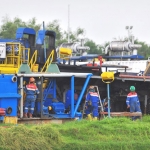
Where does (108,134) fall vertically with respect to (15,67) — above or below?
below

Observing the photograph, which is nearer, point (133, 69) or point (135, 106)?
point (135, 106)

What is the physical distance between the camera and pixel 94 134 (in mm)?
13141

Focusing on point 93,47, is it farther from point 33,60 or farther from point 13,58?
point 13,58

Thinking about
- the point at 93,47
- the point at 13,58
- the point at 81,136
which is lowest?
the point at 81,136

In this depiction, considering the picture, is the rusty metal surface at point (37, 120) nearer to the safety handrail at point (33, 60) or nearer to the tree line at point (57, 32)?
the safety handrail at point (33, 60)

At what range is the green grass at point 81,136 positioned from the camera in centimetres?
1151

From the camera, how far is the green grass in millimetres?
11508

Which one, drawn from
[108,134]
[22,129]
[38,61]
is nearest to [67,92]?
[38,61]

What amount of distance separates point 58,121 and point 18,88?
157cm

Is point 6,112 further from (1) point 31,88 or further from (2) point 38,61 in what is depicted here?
(2) point 38,61

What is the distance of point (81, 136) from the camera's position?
13.0 metres

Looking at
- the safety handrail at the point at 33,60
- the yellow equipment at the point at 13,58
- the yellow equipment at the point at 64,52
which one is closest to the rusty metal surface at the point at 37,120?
the yellow equipment at the point at 13,58

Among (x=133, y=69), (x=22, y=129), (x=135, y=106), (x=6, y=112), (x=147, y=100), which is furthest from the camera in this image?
(x=133, y=69)

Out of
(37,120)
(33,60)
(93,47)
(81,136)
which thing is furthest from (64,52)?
(93,47)
